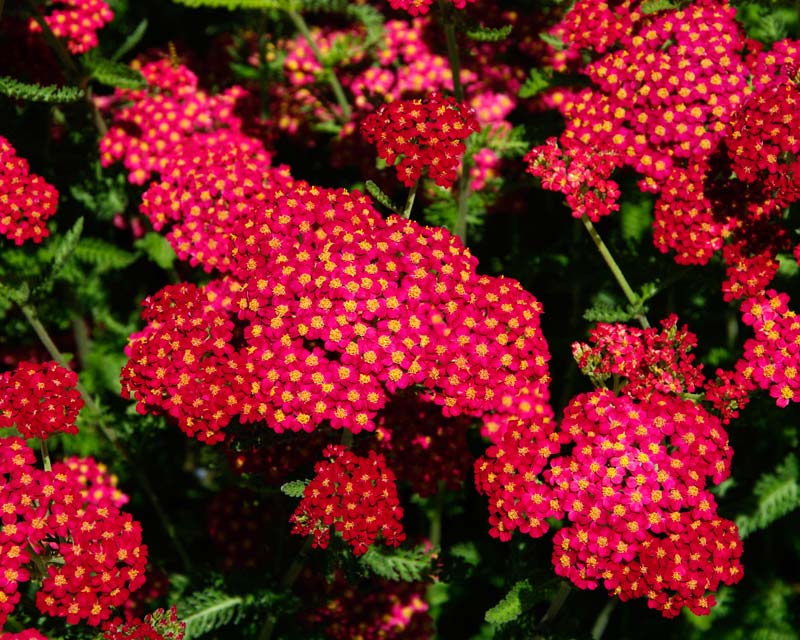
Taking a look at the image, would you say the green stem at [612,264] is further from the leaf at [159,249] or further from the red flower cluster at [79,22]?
the red flower cluster at [79,22]

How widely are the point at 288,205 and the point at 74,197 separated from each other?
2294 millimetres

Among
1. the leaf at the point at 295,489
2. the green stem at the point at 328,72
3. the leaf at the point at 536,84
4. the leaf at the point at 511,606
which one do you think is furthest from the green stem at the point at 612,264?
the green stem at the point at 328,72

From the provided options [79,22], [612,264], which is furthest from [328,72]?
[612,264]

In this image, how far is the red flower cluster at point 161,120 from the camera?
425 cm

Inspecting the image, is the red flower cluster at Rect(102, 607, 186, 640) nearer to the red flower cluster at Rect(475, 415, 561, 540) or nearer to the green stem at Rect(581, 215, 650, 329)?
the red flower cluster at Rect(475, 415, 561, 540)

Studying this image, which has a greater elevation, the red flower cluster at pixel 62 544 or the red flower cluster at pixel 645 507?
the red flower cluster at pixel 645 507

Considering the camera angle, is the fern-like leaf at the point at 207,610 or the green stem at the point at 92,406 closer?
the fern-like leaf at the point at 207,610

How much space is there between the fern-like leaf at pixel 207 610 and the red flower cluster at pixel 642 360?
2.01 m

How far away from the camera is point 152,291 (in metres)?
5.46

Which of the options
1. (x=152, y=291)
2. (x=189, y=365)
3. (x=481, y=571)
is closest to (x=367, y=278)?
(x=189, y=365)

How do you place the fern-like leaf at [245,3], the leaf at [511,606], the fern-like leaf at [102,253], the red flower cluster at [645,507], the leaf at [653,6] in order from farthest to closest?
1. the fern-like leaf at [102,253]
2. the fern-like leaf at [245,3]
3. the leaf at [653,6]
4. the leaf at [511,606]
5. the red flower cluster at [645,507]

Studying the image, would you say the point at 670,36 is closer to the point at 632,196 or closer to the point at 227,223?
the point at 632,196

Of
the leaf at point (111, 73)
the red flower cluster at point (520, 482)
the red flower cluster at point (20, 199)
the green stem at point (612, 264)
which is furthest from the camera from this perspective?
the leaf at point (111, 73)

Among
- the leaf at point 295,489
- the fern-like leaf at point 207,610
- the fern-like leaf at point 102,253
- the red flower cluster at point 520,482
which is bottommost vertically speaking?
the fern-like leaf at point 207,610
